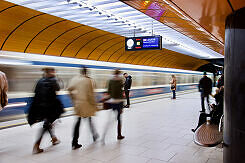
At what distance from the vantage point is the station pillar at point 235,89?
3.12 meters

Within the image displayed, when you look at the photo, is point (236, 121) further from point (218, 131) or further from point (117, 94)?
point (117, 94)

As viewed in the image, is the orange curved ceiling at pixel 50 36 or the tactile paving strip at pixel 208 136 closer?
the tactile paving strip at pixel 208 136

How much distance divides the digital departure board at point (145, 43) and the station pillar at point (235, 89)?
260 inches

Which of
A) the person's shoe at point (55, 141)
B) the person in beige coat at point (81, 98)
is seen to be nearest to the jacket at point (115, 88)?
the person in beige coat at point (81, 98)

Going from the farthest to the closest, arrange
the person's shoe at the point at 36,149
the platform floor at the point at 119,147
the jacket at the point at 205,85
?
the jacket at the point at 205,85
the person's shoe at the point at 36,149
the platform floor at the point at 119,147

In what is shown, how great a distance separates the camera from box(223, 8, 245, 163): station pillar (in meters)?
3.12

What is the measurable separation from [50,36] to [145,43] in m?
5.92

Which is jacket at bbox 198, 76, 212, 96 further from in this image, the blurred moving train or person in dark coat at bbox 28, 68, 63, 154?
person in dark coat at bbox 28, 68, 63, 154

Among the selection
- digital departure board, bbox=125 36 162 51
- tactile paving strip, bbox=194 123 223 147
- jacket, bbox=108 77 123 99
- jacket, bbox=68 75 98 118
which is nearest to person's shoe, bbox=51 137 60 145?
jacket, bbox=68 75 98 118

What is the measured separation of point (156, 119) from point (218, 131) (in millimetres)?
3913

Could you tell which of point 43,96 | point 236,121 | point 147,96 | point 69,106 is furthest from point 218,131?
point 147,96

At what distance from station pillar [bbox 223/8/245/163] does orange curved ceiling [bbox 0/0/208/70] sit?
7.94 m

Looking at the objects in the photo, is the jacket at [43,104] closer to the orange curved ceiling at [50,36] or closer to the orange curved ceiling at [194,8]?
the orange curved ceiling at [194,8]

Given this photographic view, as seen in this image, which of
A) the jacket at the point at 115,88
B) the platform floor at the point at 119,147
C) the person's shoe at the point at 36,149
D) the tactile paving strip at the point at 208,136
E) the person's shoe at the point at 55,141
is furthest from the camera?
the jacket at the point at 115,88
